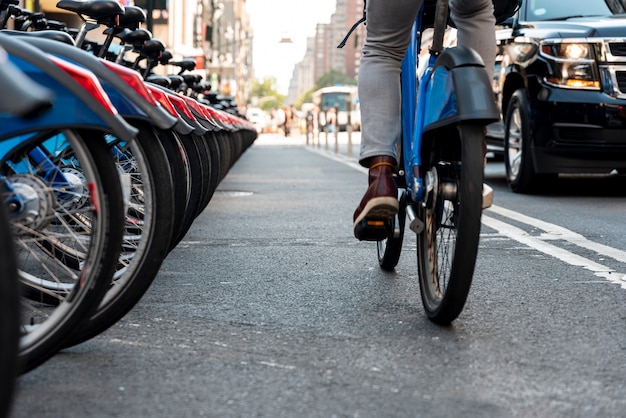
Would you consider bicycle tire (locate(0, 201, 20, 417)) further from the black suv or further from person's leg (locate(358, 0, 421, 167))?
the black suv

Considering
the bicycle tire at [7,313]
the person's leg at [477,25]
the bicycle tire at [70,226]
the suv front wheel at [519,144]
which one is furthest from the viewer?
the suv front wheel at [519,144]

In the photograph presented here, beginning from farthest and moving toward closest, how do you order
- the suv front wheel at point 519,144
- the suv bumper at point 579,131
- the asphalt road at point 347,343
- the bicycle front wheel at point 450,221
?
the suv front wheel at point 519,144, the suv bumper at point 579,131, the bicycle front wheel at point 450,221, the asphalt road at point 347,343

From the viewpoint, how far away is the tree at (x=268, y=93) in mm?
178450

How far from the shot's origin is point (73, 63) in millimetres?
3135

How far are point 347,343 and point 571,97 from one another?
6407 millimetres

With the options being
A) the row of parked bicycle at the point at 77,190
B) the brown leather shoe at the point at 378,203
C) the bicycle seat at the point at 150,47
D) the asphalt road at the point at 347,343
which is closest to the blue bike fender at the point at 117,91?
the row of parked bicycle at the point at 77,190

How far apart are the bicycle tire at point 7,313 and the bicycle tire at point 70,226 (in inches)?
30.2

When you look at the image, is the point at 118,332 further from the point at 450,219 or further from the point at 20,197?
the point at 450,219

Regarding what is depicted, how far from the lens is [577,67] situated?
31.1 feet

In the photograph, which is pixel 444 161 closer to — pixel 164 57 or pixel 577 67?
pixel 164 57

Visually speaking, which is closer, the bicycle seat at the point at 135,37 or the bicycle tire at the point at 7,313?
the bicycle tire at the point at 7,313

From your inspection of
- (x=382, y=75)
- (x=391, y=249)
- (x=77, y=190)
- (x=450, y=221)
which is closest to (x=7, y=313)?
(x=77, y=190)

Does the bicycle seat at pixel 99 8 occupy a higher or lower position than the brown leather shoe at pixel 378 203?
higher

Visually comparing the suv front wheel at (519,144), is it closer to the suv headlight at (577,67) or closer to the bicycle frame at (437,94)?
the suv headlight at (577,67)
